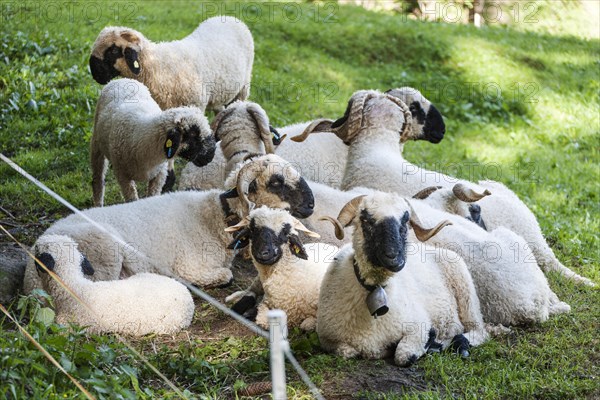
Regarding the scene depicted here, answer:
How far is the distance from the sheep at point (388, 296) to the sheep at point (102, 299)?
1.15m

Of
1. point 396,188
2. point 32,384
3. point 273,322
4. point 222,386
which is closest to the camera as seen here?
point 273,322

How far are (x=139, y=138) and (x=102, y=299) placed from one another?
211 cm

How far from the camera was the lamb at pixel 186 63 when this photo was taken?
8828 mm

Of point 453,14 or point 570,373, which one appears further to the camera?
point 453,14

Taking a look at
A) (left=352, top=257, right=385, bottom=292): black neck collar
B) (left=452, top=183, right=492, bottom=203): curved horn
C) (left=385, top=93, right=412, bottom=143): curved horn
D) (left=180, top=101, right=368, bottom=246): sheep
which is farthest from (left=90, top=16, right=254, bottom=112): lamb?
(left=352, top=257, right=385, bottom=292): black neck collar

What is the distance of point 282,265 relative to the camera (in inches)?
239

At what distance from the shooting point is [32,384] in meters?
4.25

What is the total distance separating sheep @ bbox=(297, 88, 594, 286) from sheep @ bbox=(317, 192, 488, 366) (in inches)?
68.6

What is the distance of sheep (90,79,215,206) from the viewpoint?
288 inches

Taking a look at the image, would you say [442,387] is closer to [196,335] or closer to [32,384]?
[196,335]

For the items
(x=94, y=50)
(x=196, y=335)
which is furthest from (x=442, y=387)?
(x=94, y=50)

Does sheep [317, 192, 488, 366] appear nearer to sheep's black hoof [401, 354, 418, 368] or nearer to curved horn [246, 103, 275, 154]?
sheep's black hoof [401, 354, 418, 368]

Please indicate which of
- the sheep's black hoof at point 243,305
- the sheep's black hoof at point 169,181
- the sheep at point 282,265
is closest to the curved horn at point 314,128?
the sheep's black hoof at point 169,181

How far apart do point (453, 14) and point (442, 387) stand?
17.5 metres
